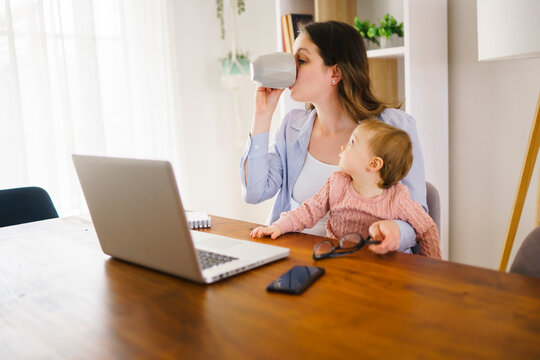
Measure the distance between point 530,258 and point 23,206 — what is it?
1616 mm

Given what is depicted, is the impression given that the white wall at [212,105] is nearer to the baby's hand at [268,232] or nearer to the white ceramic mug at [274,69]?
the white ceramic mug at [274,69]

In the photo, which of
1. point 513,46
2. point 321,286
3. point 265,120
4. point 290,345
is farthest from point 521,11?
point 290,345

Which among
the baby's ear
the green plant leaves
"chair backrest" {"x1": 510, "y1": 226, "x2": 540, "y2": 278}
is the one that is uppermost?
the green plant leaves

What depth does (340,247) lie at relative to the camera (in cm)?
109

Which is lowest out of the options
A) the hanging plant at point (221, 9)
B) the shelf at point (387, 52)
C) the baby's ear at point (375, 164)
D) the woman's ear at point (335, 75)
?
the baby's ear at point (375, 164)

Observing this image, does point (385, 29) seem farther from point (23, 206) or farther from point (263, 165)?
point (23, 206)

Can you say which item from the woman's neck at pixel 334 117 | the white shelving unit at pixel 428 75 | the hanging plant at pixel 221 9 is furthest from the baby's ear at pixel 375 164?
the hanging plant at pixel 221 9

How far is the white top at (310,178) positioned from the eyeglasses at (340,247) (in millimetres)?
502

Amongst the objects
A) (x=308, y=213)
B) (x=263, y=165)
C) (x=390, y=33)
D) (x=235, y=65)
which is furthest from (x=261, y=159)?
(x=235, y=65)

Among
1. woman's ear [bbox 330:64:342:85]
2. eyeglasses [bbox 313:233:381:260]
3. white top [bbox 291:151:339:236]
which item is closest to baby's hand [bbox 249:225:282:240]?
eyeglasses [bbox 313:233:381:260]

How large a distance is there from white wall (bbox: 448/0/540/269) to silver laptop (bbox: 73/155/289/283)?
5.29 feet

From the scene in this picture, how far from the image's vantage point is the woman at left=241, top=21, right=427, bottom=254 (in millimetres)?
1629

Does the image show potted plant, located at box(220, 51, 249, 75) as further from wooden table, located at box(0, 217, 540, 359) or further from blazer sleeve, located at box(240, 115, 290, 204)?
wooden table, located at box(0, 217, 540, 359)

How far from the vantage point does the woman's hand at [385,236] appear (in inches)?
41.9
